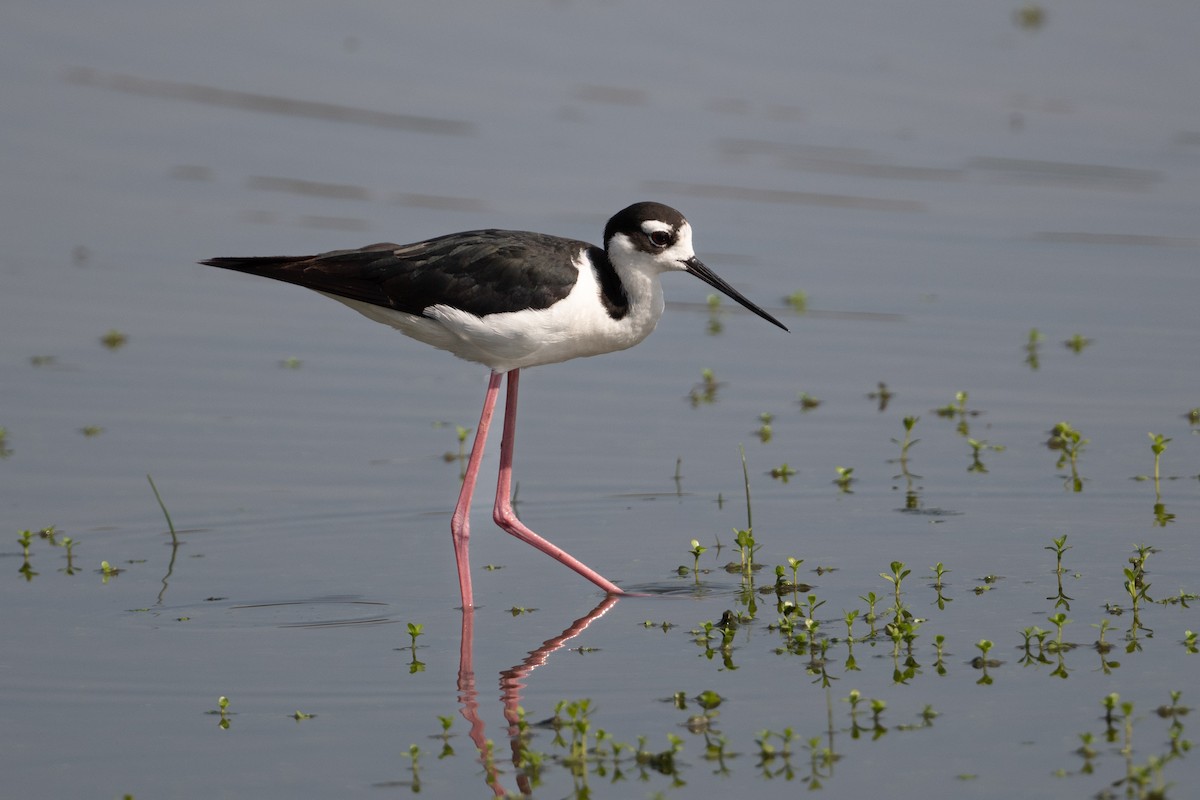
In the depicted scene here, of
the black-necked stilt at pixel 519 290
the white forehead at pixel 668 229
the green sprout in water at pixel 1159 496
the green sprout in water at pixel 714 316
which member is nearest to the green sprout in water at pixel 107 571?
the black-necked stilt at pixel 519 290

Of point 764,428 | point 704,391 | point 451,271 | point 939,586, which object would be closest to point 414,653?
point 451,271

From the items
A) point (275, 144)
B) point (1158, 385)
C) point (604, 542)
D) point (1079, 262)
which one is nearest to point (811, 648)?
point (604, 542)

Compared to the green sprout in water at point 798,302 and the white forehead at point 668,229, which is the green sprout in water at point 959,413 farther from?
the white forehead at point 668,229

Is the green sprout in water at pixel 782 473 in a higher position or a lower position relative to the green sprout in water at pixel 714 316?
lower

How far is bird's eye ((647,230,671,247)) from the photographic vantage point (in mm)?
6828

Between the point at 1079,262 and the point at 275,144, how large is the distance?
21.0 ft

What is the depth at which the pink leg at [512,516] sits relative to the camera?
6.69 m

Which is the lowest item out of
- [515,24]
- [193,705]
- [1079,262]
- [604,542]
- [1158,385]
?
[193,705]

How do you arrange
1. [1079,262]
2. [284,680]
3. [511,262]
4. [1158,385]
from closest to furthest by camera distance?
1. [284,680]
2. [511,262]
3. [1158,385]
4. [1079,262]

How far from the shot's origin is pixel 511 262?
6.88 meters

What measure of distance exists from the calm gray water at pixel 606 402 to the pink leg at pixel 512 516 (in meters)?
0.12

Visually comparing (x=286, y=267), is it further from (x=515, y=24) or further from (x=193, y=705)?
(x=515, y=24)

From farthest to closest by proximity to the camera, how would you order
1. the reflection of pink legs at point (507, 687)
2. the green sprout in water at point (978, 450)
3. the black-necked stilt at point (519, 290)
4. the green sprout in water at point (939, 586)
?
the green sprout in water at point (978, 450) < the black-necked stilt at point (519, 290) < the green sprout in water at point (939, 586) < the reflection of pink legs at point (507, 687)

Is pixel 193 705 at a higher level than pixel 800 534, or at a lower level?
lower
